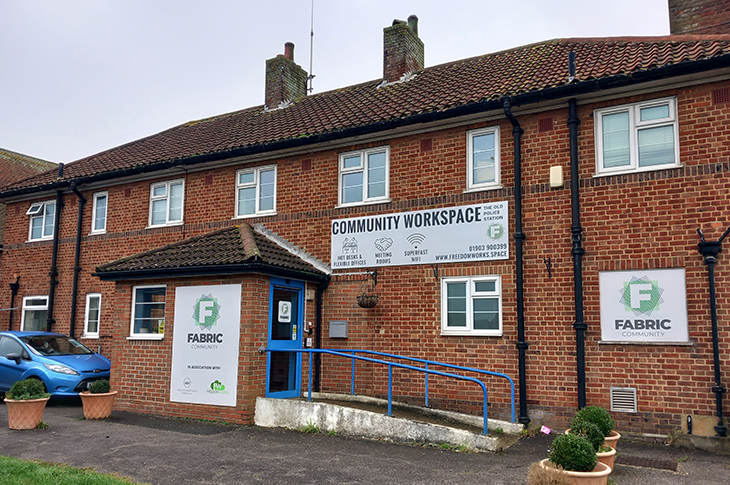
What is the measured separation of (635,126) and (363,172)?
5085mm

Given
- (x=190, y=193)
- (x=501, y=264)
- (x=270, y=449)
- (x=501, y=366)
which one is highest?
(x=190, y=193)

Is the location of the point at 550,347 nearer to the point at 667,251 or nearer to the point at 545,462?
the point at 667,251

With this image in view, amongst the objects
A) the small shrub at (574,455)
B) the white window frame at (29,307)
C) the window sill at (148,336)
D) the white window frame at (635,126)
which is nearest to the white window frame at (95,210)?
the white window frame at (29,307)

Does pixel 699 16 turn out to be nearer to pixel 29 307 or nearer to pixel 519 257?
pixel 519 257

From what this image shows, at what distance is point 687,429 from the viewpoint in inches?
344

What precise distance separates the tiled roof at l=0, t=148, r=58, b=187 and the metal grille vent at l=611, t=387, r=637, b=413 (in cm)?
2177

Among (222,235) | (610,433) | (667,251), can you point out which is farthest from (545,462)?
(222,235)

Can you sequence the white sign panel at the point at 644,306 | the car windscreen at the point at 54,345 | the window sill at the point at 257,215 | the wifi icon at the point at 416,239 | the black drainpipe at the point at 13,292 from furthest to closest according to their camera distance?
the black drainpipe at the point at 13,292, the window sill at the point at 257,215, the car windscreen at the point at 54,345, the wifi icon at the point at 416,239, the white sign panel at the point at 644,306

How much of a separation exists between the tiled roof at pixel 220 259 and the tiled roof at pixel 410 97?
219cm

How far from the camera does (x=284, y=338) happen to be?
11523 millimetres

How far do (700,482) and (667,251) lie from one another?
3.63 m

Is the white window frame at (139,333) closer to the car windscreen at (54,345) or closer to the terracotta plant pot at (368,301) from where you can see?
the car windscreen at (54,345)

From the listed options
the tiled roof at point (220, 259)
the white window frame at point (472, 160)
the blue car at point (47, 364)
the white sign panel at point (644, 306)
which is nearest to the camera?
the white sign panel at point (644, 306)

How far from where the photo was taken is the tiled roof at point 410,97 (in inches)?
404
